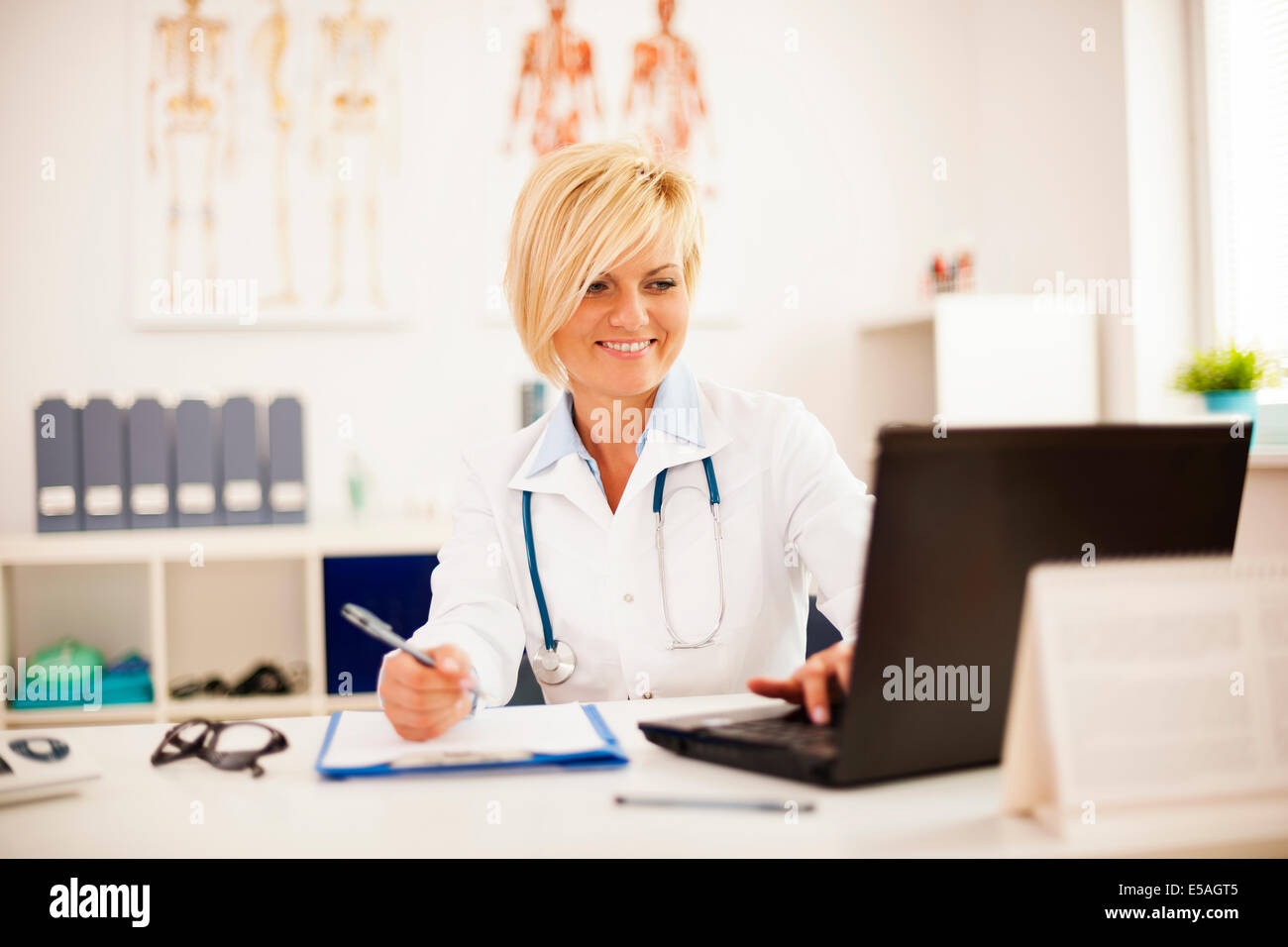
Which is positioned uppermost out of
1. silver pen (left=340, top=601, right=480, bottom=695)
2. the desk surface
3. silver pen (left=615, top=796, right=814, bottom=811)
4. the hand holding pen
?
silver pen (left=340, top=601, right=480, bottom=695)

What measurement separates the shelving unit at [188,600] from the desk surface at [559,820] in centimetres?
177

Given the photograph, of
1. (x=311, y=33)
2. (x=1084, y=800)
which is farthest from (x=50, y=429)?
(x=1084, y=800)

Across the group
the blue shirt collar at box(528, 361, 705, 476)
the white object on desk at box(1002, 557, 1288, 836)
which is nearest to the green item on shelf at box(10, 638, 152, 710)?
the blue shirt collar at box(528, 361, 705, 476)

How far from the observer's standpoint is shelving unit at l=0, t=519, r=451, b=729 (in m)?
2.69

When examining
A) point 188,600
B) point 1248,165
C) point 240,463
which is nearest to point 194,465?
point 240,463

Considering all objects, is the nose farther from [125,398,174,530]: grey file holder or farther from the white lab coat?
[125,398,174,530]: grey file holder

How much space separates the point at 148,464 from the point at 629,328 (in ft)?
5.72

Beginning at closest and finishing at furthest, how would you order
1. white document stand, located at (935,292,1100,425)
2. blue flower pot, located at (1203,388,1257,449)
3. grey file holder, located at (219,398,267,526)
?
1. blue flower pot, located at (1203,388,1257,449)
2. grey file holder, located at (219,398,267,526)
3. white document stand, located at (935,292,1100,425)

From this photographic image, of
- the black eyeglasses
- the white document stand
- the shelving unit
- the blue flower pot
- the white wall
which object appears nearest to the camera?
the black eyeglasses

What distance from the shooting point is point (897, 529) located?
772 millimetres

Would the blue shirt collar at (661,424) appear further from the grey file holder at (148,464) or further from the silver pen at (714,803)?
the grey file holder at (148,464)

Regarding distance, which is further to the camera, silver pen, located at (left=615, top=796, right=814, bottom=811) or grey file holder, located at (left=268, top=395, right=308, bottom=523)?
grey file holder, located at (left=268, top=395, right=308, bottom=523)

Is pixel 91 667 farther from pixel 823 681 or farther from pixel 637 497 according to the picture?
pixel 823 681

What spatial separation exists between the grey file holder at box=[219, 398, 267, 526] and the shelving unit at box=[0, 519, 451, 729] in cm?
5
